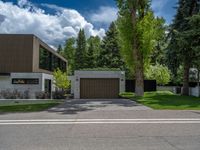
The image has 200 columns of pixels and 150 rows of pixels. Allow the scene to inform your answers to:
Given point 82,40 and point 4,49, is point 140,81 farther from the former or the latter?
point 82,40

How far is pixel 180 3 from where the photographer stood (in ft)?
105

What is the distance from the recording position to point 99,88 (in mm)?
29391

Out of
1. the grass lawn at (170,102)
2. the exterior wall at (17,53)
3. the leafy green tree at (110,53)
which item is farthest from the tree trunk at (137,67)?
the leafy green tree at (110,53)

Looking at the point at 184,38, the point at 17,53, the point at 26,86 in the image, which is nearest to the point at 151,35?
the point at 184,38

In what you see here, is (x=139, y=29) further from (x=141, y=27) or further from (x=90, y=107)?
(x=90, y=107)

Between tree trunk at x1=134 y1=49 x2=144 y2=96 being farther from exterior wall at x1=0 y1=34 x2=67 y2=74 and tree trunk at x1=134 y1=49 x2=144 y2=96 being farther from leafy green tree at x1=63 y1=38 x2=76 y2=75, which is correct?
leafy green tree at x1=63 y1=38 x2=76 y2=75

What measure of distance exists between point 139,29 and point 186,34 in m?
3.91

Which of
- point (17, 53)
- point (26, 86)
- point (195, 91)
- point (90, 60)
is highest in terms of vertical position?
point (90, 60)

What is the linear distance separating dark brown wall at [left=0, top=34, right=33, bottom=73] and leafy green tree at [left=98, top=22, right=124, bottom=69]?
20977mm

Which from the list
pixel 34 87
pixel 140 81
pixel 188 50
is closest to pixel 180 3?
pixel 188 50
